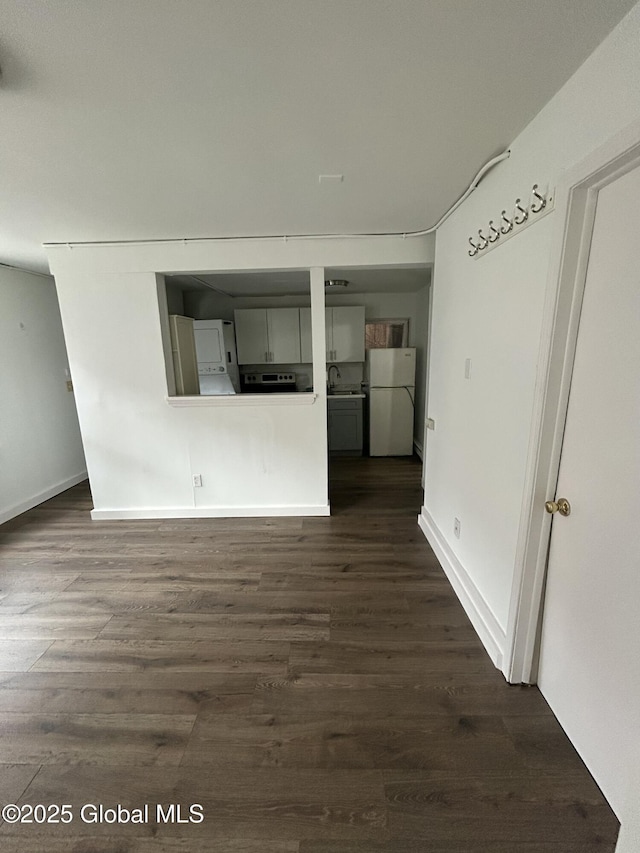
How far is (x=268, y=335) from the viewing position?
4812 millimetres

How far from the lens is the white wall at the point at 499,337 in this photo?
103 centimetres

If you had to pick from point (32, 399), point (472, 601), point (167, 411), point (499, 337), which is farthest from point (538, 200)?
point (32, 399)

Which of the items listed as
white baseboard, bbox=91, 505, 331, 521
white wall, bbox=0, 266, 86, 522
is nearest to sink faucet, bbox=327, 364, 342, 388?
white baseboard, bbox=91, 505, 331, 521

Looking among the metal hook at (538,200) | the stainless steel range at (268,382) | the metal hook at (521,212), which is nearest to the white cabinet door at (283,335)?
the stainless steel range at (268,382)

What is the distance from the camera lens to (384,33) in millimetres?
947

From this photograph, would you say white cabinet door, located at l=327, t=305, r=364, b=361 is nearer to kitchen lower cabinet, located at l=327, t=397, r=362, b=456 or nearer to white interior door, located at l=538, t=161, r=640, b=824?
kitchen lower cabinet, located at l=327, t=397, r=362, b=456

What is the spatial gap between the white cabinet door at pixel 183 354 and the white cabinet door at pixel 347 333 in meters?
2.06

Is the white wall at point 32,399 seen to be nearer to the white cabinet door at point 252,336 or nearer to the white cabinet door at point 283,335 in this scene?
the white cabinet door at point 252,336

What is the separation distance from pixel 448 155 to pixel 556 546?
180cm

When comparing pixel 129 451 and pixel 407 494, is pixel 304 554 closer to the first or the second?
pixel 407 494

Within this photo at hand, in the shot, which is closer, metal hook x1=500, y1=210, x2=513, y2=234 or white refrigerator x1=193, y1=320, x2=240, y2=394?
metal hook x1=500, y1=210, x2=513, y2=234

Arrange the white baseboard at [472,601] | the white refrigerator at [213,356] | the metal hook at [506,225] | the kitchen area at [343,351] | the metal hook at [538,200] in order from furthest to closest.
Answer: the kitchen area at [343,351] < the white refrigerator at [213,356] < the white baseboard at [472,601] < the metal hook at [506,225] < the metal hook at [538,200]

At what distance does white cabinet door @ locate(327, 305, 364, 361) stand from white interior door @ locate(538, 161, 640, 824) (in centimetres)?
376

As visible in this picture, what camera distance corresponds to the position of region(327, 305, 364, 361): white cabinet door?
4.74 meters
